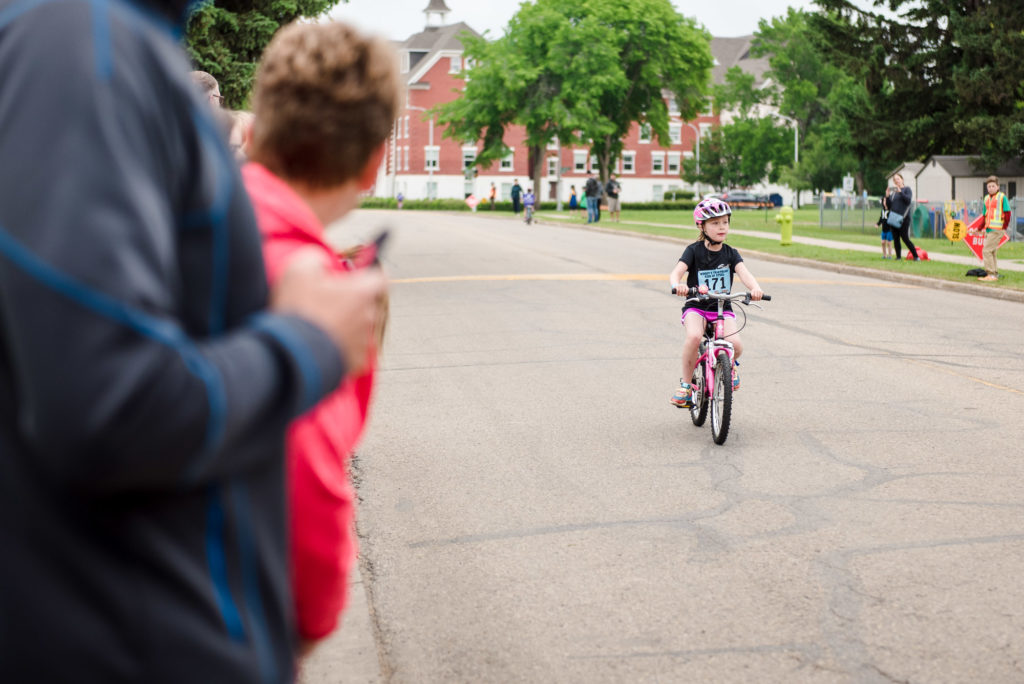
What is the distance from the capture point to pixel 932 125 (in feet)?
Answer: 126

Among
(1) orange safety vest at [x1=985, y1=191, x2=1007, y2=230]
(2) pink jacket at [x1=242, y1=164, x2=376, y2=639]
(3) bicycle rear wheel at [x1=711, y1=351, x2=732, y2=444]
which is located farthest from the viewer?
(1) orange safety vest at [x1=985, y1=191, x2=1007, y2=230]

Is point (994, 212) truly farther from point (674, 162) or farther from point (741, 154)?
point (674, 162)

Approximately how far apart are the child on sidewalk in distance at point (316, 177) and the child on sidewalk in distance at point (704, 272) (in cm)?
649

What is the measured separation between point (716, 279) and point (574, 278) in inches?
471

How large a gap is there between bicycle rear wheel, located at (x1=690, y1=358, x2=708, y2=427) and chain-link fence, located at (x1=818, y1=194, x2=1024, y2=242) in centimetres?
2485

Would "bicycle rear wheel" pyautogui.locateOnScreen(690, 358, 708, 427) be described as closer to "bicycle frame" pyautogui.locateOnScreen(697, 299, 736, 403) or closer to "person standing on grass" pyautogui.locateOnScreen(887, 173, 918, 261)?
"bicycle frame" pyautogui.locateOnScreen(697, 299, 736, 403)

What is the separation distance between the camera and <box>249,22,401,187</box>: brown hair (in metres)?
1.54

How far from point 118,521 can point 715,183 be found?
4034 inches

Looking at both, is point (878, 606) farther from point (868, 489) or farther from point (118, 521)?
point (118, 521)

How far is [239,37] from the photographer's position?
24391 mm

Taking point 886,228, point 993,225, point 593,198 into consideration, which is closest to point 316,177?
point 993,225

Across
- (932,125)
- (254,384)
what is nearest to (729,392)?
(254,384)

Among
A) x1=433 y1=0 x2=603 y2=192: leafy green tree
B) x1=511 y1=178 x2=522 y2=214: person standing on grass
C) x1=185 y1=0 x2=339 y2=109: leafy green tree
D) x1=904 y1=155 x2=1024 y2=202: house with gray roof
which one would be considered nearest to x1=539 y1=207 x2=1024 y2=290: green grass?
x1=904 y1=155 x2=1024 y2=202: house with gray roof

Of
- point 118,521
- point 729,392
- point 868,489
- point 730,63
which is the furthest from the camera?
point 730,63
